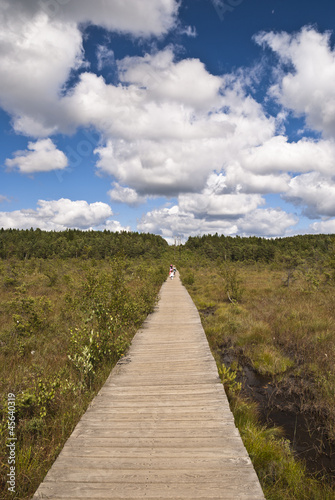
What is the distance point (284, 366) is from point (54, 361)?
5.96 meters

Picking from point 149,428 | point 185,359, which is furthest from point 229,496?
point 185,359

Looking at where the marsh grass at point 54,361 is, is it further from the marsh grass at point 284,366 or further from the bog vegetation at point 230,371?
the marsh grass at point 284,366

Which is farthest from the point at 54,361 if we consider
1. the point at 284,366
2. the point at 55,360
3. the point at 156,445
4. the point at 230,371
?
the point at 284,366

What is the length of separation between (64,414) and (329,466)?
399 centimetres

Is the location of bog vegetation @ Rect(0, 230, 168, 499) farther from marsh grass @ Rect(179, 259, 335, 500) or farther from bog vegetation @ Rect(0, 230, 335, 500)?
marsh grass @ Rect(179, 259, 335, 500)

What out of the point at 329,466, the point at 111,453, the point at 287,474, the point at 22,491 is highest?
the point at 111,453

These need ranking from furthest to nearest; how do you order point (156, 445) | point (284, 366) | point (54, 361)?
point (284, 366) → point (54, 361) → point (156, 445)

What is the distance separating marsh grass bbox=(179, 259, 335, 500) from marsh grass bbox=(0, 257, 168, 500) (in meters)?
2.66

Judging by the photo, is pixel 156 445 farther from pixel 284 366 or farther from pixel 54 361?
pixel 284 366

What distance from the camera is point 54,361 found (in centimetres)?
623

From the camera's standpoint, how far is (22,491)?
2621 mm

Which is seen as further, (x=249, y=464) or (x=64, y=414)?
(x=64, y=414)

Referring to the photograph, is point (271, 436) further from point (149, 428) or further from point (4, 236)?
point (4, 236)

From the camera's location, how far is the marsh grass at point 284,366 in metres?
3.32
